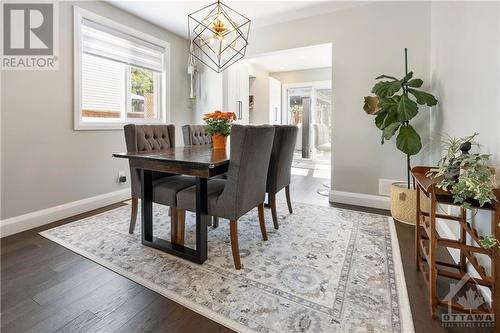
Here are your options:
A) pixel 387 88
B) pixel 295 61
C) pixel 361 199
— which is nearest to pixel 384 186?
pixel 361 199

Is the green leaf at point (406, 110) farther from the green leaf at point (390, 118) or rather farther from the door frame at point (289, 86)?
the door frame at point (289, 86)

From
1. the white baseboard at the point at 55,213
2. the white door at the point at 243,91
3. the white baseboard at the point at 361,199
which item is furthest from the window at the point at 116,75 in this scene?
the white baseboard at the point at 361,199

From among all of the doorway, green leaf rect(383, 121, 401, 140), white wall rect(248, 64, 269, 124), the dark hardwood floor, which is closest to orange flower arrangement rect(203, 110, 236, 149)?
the dark hardwood floor

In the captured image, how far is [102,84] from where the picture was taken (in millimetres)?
3260

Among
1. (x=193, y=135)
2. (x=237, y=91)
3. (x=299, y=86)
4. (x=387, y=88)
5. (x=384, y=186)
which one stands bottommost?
(x=384, y=186)

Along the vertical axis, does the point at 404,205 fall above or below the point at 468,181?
below

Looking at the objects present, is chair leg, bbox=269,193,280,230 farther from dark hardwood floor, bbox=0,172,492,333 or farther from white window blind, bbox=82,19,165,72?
white window blind, bbox=82,19,165,72

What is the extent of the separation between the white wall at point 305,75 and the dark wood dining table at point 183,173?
17.9 ft

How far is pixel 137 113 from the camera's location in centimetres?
379

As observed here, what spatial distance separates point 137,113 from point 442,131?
3806 mm

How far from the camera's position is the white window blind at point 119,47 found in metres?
3.02

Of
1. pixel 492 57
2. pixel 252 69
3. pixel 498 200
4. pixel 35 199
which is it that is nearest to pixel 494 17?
pixel 492 57

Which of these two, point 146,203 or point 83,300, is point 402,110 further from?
point 83,300

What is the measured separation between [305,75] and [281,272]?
233 inches
